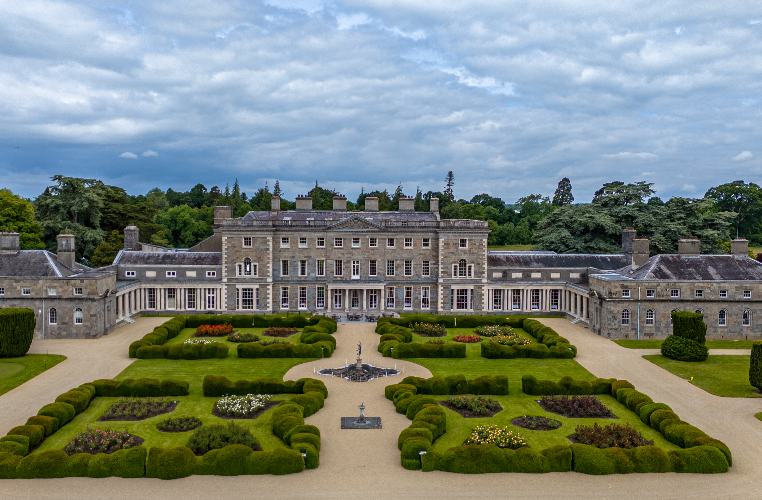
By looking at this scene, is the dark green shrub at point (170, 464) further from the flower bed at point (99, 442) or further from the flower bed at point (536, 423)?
the flower bed at point (536, 423)

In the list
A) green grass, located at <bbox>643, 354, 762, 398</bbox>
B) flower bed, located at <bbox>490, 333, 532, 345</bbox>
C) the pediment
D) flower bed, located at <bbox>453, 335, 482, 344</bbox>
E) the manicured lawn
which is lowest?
the manicured lawn

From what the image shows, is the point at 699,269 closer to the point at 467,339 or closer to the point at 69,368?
the point at 467,339

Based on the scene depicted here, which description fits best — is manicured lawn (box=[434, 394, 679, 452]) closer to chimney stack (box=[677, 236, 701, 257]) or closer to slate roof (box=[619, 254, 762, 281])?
slate roof (box=[619, 254, 762, 281])

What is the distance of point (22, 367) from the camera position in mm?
33562

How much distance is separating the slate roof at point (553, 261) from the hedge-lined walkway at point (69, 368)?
31524 millimetres

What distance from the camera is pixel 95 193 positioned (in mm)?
69750

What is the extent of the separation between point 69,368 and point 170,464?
18096 mm

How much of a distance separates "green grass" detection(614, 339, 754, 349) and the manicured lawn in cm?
1427

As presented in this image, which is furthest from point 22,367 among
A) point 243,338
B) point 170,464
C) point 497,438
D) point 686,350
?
point 686,350

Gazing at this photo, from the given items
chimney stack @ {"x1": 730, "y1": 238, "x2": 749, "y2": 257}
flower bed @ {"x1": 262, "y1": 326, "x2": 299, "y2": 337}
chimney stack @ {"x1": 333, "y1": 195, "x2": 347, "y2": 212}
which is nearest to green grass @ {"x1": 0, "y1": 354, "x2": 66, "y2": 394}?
flower bed @ {"x1": 262, "y1": 326, "x2": 299, "y2": 337}

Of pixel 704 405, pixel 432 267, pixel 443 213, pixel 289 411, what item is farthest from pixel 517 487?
pixel 443 213

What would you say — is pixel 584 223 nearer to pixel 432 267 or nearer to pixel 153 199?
pixel 432 267

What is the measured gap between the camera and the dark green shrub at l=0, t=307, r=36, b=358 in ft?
116

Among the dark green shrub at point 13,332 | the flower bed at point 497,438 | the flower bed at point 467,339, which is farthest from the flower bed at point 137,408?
the flower bed at point 467,339
